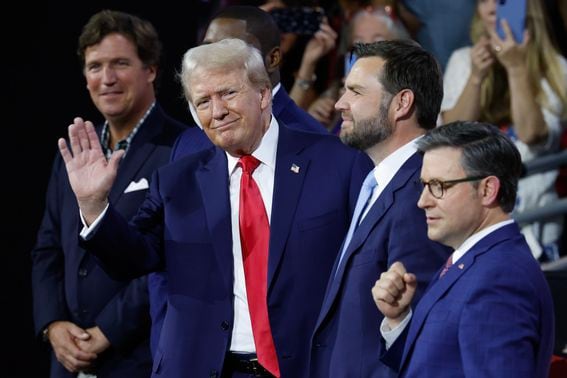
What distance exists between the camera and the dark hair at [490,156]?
120 inches

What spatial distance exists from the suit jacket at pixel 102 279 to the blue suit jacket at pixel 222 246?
622 mm

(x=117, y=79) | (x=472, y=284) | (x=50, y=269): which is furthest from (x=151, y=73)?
(x=472, y=284)

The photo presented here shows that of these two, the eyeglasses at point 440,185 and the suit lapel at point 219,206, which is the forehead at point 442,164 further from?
the suit lapel at point 219,206

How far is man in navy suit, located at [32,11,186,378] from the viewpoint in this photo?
433cm

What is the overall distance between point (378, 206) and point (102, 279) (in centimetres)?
139

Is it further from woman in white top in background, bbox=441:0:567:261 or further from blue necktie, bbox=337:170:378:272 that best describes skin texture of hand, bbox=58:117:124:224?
woman in white top in background, bbox=441:0:567:261

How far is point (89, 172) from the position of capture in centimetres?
356

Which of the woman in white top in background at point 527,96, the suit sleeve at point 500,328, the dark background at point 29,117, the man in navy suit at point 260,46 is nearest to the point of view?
the suit sleeve at point 500,328

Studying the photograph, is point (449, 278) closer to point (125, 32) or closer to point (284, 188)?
point (284, 188)

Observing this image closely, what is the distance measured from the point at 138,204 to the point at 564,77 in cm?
180

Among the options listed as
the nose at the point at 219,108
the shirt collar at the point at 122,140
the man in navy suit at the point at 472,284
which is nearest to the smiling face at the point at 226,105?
the nose at the point at 219,108

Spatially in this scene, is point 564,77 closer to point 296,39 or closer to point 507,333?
point 296,39

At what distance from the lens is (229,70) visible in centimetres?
359

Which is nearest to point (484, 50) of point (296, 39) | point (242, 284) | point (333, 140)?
point (296, 39)
